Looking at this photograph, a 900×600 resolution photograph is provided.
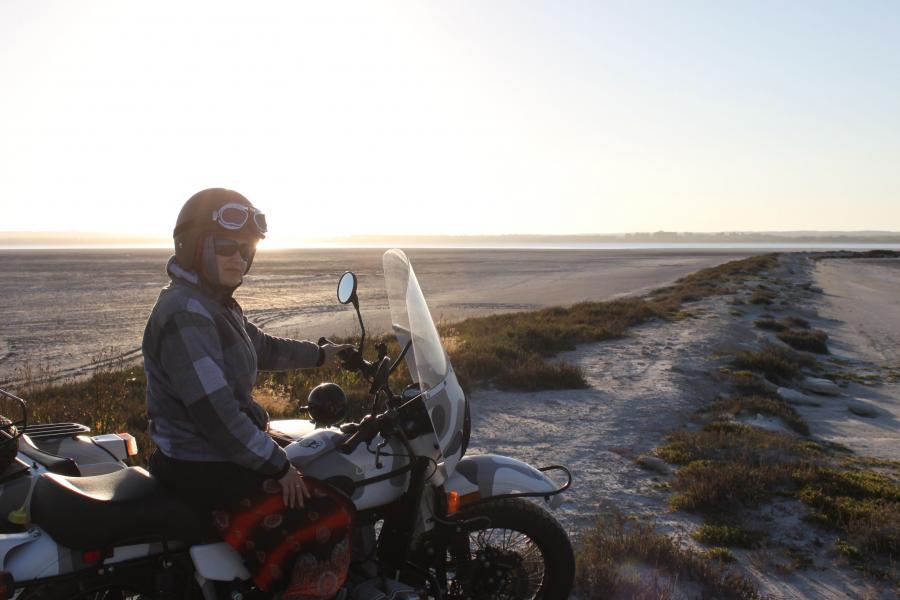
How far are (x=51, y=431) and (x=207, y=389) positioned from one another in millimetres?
1603

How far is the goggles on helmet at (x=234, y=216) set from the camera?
9.20ft

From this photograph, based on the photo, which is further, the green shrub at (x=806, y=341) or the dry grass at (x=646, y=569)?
the green shrub at (x=806, y=341)

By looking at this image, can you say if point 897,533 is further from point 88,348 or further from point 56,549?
point 88,348

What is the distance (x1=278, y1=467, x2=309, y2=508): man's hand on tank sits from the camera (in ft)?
8.85

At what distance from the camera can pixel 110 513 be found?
2.59 metres

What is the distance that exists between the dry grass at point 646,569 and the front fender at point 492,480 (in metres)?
1.08

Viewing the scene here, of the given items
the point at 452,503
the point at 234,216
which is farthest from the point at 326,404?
the point at 234,216

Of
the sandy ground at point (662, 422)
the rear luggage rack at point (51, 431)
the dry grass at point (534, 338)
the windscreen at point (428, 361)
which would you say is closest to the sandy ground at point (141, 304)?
the dry grass at point (534, 338)

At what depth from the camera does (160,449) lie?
2.81 m

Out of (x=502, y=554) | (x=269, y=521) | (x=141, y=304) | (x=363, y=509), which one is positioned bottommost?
(x=141, y=304)

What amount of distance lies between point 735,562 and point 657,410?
15.7 feet

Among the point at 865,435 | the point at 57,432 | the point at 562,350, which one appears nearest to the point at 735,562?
A: the point at 57,432

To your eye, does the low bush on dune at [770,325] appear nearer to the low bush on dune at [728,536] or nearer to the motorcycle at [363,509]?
the low bush on dune at [728,536]

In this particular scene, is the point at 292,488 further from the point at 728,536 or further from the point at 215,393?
the point at 728,536
